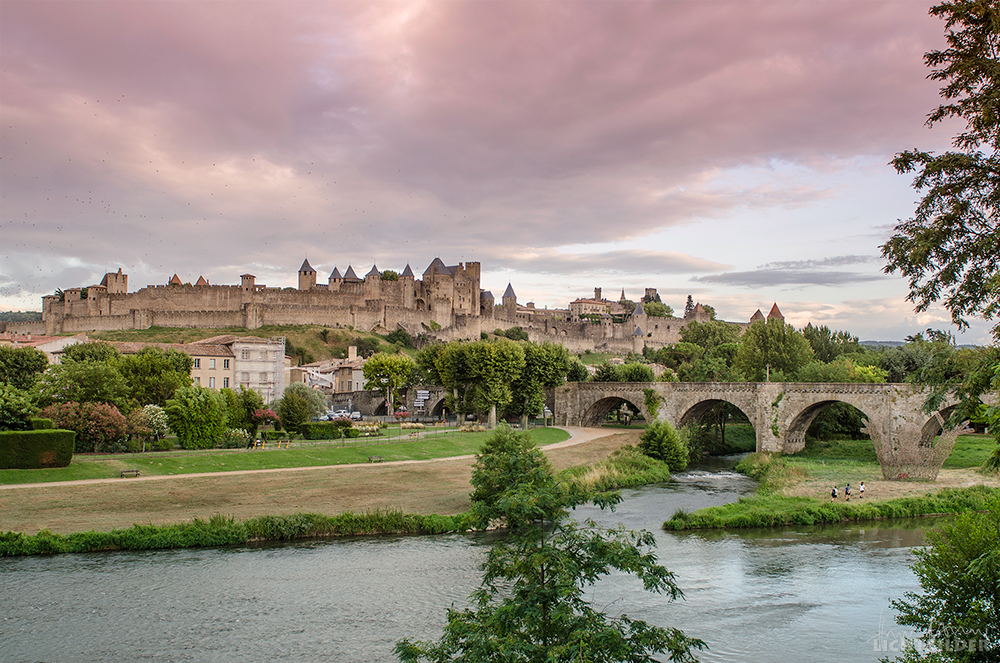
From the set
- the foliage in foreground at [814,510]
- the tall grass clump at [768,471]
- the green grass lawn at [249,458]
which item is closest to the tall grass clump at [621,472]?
the green grass lawn at [249,458]

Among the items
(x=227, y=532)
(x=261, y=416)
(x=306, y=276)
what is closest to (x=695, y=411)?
(x=261, y=416)

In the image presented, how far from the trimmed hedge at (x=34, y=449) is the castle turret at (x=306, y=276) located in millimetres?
75558

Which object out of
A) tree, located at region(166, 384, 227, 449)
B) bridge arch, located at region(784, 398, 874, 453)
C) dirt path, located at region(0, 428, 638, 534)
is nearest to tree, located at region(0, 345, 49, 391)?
tree, located at region(166, 384, 227, 449)

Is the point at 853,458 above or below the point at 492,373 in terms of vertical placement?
below

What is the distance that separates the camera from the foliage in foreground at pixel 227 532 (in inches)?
722

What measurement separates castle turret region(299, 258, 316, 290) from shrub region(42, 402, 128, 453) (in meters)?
70.7

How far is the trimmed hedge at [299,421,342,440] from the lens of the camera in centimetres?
3786

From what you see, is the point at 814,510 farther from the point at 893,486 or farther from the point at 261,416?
the point at 261,416

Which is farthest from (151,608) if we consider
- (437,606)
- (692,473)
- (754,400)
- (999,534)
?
(754,400)

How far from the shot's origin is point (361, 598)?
16000 millimetres

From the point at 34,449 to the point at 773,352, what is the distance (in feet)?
161

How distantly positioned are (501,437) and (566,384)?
33.0m

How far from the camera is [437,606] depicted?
51.4ft

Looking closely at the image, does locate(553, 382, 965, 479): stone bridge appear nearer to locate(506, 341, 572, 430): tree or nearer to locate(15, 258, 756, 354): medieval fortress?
locate(506, 341, 572, 430): tree
